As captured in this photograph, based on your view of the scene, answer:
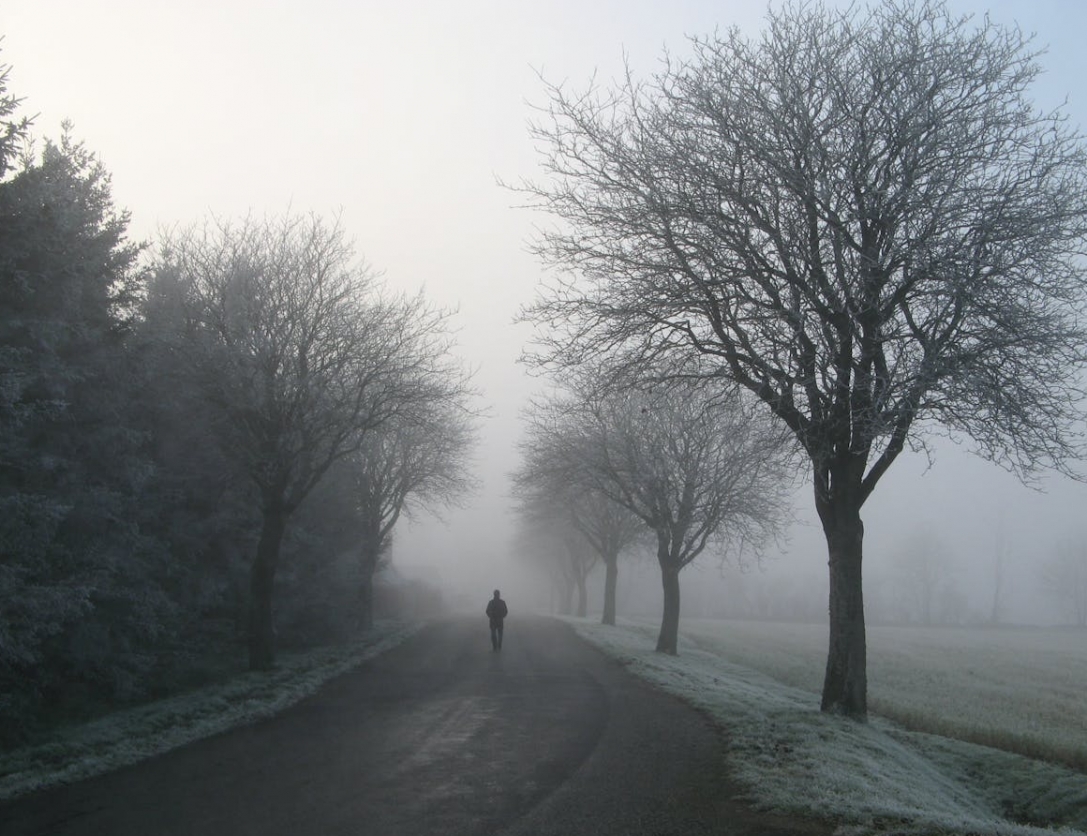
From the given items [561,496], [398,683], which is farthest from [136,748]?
[561,496]

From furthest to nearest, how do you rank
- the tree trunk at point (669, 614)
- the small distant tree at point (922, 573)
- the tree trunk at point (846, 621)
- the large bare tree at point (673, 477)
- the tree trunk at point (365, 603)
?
the small distant tree at point (922, 573) < the tree trunk at point (365, 603) < the tree trunk at point (669, 614) < the large bare tree at point (673, 477) < the tree trunk at point (846, 621)

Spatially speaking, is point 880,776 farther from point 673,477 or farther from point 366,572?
point 366,572

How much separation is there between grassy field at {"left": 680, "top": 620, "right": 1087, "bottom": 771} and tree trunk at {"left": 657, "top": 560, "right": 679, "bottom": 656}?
3.19 metres

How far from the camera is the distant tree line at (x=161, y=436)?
12336mm

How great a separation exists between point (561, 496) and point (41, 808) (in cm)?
2894

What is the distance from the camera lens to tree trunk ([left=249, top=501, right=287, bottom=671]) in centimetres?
1972

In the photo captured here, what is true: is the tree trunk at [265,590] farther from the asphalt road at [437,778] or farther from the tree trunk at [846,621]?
the tree trunk at [846,621]

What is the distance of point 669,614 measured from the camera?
28.4m

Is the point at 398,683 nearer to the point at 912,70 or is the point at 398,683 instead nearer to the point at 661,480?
the point at 661,480

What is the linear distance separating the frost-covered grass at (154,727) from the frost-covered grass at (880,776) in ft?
24.6

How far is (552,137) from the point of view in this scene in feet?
44.7

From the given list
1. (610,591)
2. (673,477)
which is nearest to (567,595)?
(610,591)

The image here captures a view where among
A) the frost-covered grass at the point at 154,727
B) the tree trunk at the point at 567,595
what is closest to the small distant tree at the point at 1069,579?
the tree trunk at the point at 567,595

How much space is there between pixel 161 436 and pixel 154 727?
8.28 m
